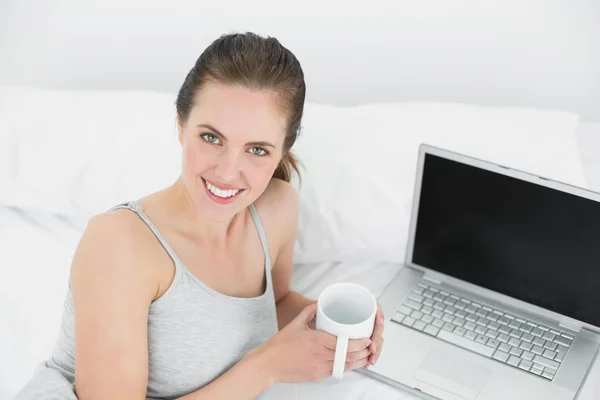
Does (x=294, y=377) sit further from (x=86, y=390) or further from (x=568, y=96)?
(x=568, y=96)

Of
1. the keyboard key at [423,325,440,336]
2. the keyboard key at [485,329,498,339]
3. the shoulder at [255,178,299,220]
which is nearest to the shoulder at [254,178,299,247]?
the shoulder at [255,178,299,220]

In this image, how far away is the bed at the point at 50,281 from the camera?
4.43 feet

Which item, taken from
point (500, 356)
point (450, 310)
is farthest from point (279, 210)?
point (500, 356)

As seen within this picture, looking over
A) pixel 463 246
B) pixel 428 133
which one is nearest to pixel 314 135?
pixel 428 133

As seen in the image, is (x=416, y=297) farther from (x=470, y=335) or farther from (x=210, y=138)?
(x=210, y=138)

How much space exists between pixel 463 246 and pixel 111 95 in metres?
0.89

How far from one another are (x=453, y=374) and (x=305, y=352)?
341mm

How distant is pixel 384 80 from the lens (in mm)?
1846

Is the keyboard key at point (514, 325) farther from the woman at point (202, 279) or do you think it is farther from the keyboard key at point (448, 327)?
the woman at point (202, 279)

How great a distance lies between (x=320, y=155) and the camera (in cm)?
161

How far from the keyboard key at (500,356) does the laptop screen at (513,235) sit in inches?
5.0

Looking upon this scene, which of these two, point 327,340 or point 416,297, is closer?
point 327,340

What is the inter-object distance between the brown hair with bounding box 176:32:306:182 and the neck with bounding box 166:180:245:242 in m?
0.15

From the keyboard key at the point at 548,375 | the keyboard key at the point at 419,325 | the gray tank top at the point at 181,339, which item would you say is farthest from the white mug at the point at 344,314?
Result: the keyboard key at the point at 548,375
